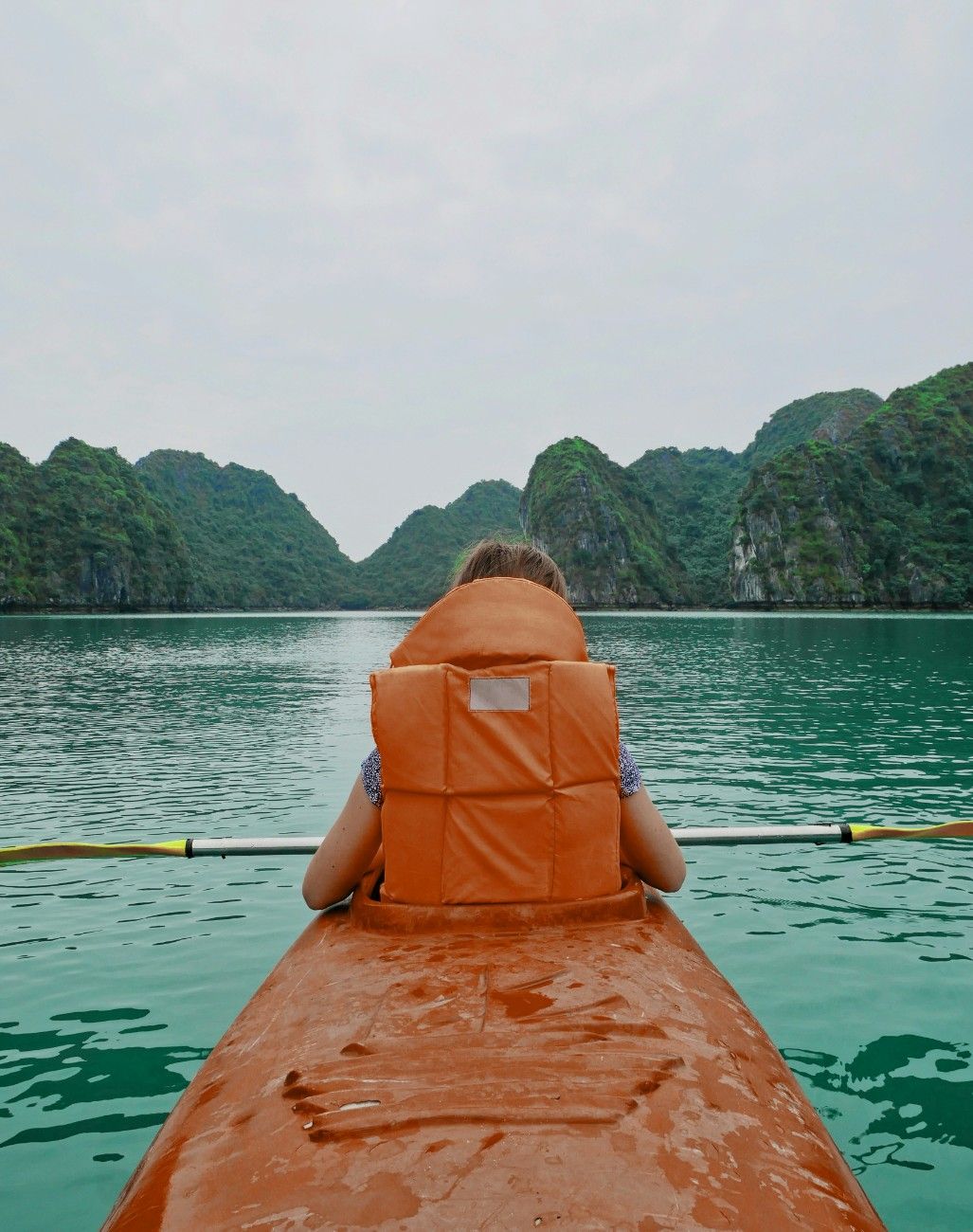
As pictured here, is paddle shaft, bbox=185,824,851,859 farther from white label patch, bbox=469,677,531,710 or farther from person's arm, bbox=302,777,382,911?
white label patch, bbox=469,677,531,710

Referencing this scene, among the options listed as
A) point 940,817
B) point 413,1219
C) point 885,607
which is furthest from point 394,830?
point 885,607

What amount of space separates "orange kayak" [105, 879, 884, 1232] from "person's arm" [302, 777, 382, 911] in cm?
36

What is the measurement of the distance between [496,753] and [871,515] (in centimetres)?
15663

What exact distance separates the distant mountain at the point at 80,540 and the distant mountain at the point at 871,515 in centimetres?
10907

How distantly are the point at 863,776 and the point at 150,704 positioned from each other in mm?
17059

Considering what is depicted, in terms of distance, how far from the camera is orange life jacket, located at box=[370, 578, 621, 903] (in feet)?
8.64

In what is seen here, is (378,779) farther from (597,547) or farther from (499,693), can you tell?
(597,547)

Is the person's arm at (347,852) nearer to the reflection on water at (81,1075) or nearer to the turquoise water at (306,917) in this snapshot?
the turquoise water at (306,917)

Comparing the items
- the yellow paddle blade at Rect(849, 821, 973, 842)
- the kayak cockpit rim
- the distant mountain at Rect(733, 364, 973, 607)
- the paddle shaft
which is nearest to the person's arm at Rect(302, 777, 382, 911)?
the kayak cockpit rim

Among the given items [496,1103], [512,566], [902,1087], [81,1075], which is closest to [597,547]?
[902,1087]

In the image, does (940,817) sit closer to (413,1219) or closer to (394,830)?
(394,830)

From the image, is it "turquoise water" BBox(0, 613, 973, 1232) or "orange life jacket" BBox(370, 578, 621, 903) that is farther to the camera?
"turquoise water" BBox(0, 613, 973, 1232)

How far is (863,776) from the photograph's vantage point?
487 inches

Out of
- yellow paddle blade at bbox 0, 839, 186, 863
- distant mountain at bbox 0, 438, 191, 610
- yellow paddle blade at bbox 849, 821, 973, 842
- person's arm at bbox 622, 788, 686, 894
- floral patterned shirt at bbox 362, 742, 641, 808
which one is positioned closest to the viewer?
floral patterned shirt at bbox 362, 742, 641, 808
